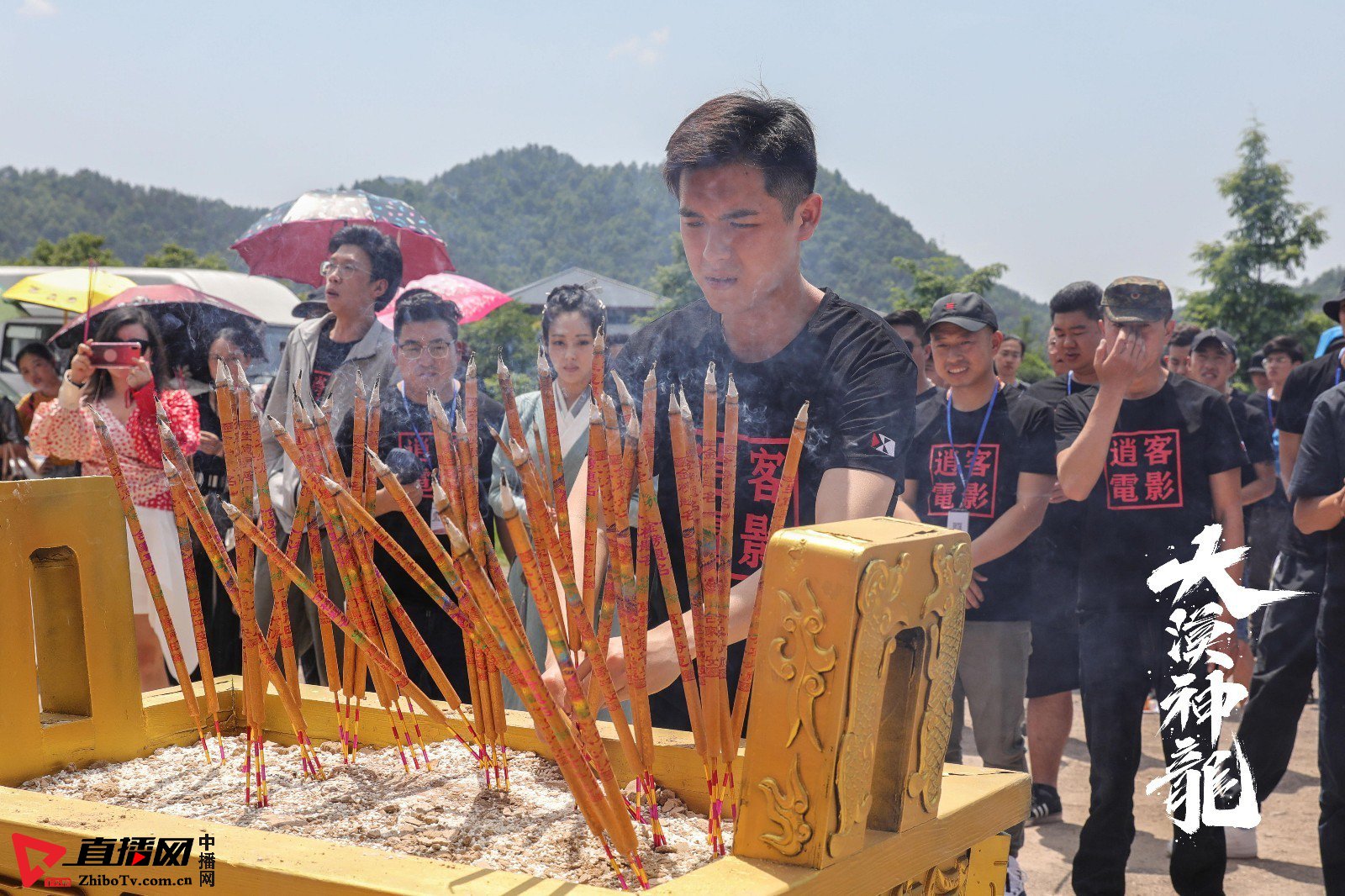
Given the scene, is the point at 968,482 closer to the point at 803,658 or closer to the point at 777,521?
the point at 777,521

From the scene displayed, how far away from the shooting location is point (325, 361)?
3510mm

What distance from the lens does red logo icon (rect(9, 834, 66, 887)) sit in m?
1.37

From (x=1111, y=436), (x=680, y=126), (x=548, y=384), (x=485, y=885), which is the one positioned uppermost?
(x=680, y=126)

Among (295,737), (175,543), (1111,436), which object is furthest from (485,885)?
(175,543)

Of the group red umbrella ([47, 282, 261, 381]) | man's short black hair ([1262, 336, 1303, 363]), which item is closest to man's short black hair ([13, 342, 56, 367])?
red umbrella ([47, 282, 261, 381])

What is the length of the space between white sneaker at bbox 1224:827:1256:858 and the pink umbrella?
3445 mm

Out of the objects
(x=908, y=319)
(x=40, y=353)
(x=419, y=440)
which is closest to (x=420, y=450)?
(x=419, y=440)

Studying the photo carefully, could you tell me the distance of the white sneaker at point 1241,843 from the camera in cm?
374

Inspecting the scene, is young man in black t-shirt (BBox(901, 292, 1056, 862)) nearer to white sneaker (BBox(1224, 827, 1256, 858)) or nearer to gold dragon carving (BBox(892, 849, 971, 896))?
white sneaker (BBox(1224, 827, 1256, 858))

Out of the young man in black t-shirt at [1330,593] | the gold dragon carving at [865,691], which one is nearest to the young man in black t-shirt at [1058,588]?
the young man in black t-shirt at [1330,593]

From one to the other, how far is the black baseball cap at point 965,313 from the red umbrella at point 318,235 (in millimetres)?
2427

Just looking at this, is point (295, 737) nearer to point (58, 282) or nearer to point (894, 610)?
point (894, 610)

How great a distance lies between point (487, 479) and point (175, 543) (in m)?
1.44

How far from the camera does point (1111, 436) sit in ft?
11.6
